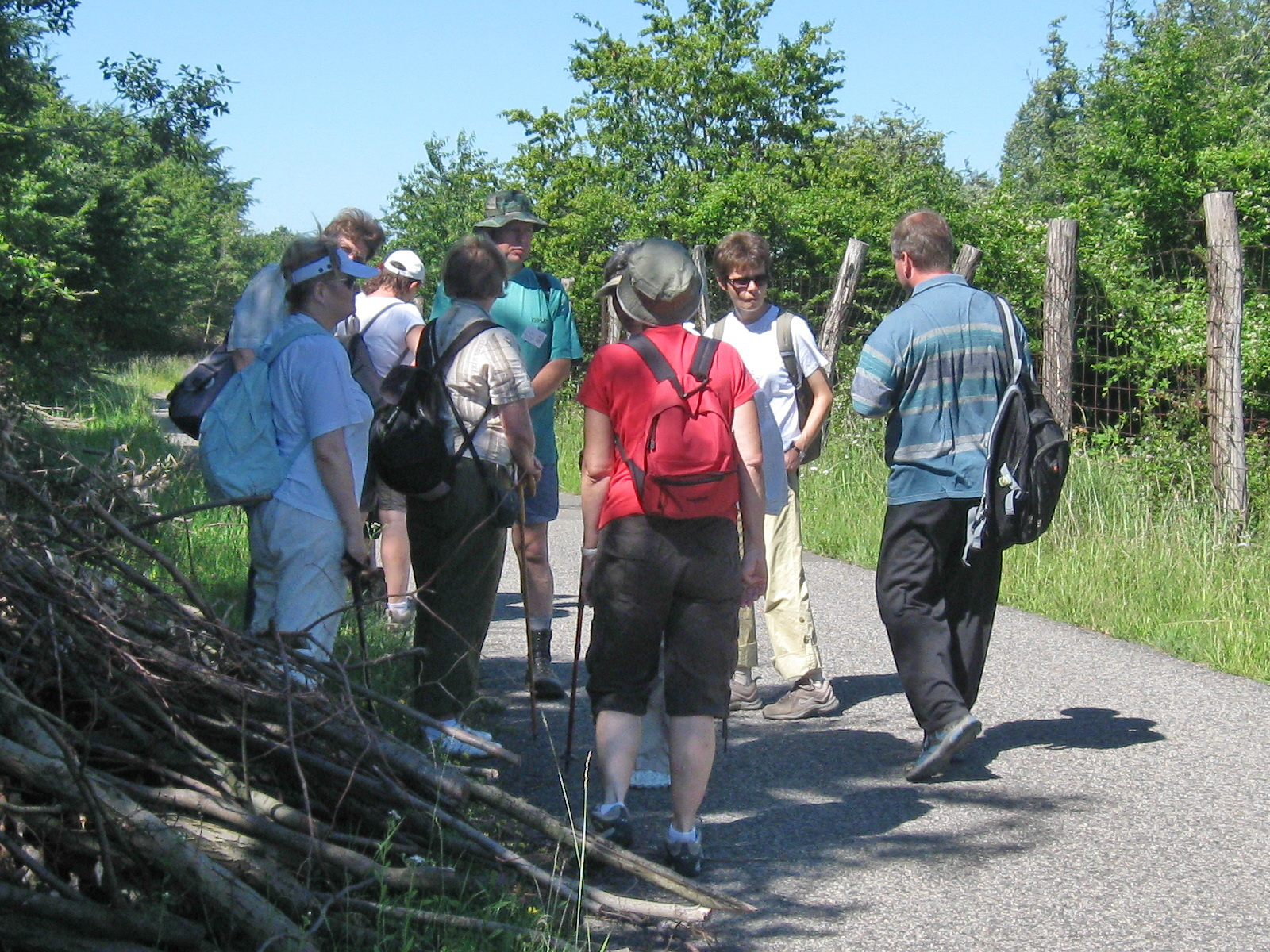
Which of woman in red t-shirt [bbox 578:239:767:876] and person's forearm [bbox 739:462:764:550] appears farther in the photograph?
person's forearm [bbox 739:462:764:550]

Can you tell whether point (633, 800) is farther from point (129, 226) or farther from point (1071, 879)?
point (129, 226)

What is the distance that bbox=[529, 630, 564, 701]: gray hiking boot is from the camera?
6148 mm

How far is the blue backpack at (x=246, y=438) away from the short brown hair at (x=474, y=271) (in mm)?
707

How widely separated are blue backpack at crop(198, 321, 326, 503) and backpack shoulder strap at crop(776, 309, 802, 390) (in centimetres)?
217

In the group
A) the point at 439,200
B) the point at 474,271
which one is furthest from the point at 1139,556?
the point at 439,200

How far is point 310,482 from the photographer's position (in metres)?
4.59

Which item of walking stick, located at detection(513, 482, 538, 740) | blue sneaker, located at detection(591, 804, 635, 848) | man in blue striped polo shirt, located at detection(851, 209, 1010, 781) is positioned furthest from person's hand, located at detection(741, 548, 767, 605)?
man in blue striped polo shirt, located at detection(851, 209, 1010, 781)

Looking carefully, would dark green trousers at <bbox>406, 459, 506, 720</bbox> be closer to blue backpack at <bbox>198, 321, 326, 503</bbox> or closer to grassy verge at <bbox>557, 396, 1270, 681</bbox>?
blue backpack at <bbox>198, 321, 326, 503</bbox>

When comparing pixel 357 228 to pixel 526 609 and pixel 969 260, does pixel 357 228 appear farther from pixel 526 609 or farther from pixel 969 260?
pixel 969 260

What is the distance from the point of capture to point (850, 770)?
17.3 feet

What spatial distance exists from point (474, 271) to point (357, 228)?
142cm

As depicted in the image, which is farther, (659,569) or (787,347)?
(787,347)

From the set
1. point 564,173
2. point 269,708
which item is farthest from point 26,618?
point 564,173

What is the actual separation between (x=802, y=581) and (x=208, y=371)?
2.65 metres
